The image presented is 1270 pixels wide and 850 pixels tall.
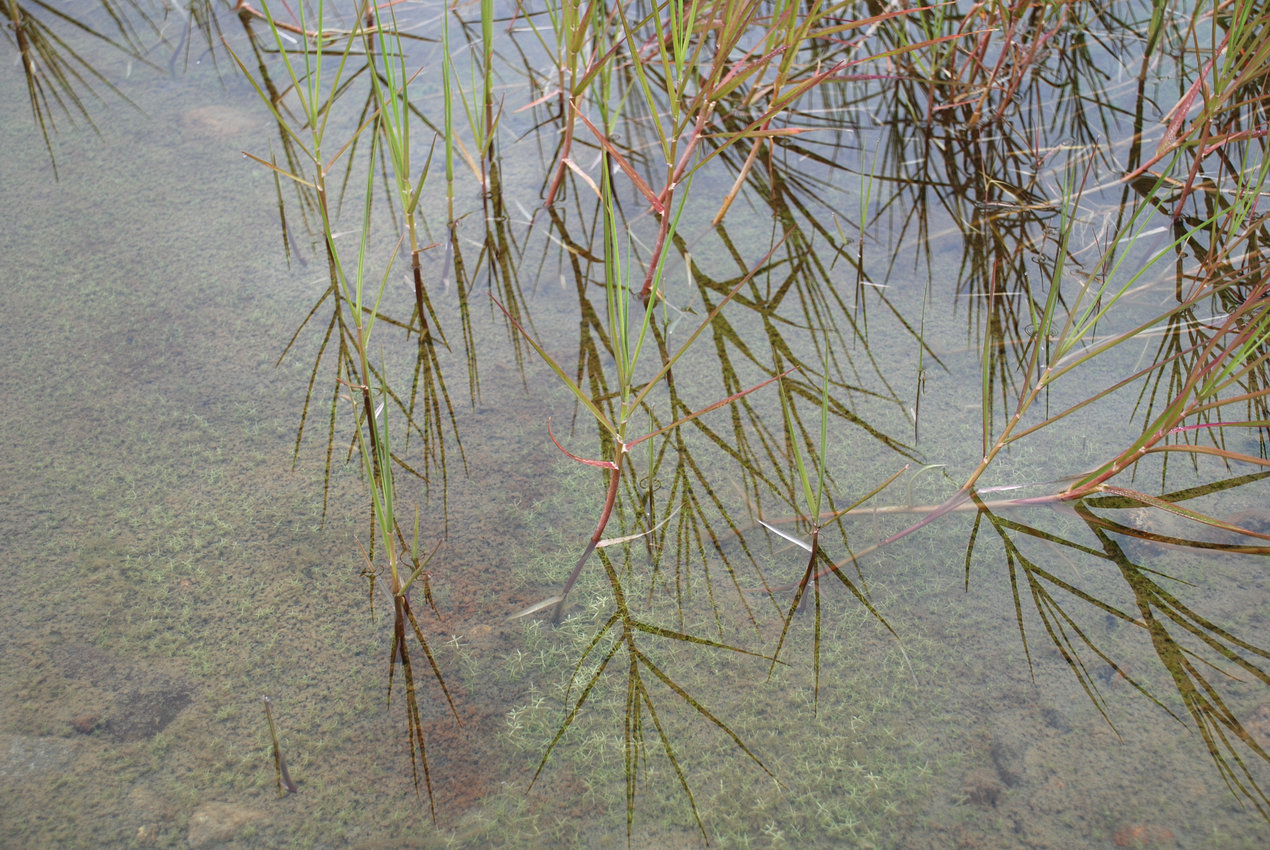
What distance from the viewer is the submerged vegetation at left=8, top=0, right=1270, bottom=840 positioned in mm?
1163

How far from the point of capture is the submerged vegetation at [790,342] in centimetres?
116

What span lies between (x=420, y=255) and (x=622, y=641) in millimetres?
942

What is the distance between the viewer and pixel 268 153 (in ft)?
6.42

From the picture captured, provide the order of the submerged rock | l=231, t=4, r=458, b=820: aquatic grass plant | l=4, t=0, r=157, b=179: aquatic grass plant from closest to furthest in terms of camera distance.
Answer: the submerged rock < l=231, t=4, r=458, b=820: aquatic grass plant < l=4, t=0, r=157, b=179: aquatic grass plant

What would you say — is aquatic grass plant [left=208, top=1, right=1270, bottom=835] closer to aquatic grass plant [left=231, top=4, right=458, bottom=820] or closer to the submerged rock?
aquatic grass plant [left=231, top=4, right=458, bottom=820]

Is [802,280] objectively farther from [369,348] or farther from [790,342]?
[369,348]

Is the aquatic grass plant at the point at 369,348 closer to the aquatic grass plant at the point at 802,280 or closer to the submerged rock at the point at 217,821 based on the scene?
the aquatic grass plant at the point at 802,280

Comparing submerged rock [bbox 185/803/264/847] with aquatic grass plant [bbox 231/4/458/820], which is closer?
submerged rock [bbox 185/803/264/847]

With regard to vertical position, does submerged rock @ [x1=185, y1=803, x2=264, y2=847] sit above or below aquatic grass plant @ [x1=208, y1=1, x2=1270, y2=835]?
below

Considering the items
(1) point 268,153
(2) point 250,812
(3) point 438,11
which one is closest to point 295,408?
(2) point 250,812

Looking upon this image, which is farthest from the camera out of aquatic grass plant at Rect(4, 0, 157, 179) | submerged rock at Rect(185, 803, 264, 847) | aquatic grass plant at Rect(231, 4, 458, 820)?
aquatic grass plant at Rect(4, 0, 157, 179)

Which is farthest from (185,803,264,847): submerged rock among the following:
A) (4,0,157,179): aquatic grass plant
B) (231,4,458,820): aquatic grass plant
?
(4,0,157,179): aquatic grass plant

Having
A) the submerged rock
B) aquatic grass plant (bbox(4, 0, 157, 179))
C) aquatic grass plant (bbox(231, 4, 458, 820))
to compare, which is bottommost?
the submerged rock

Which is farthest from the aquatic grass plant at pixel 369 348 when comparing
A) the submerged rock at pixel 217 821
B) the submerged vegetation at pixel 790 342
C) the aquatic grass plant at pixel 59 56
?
the aquatic grass plant at pixel 59 56
